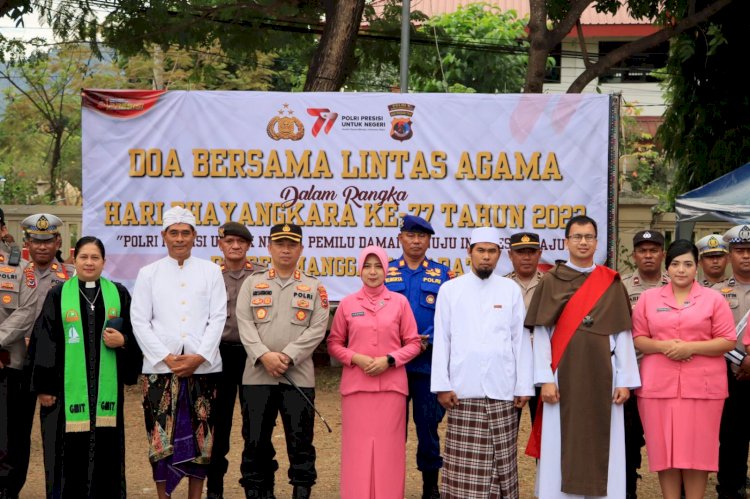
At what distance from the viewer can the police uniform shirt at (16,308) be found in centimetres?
629

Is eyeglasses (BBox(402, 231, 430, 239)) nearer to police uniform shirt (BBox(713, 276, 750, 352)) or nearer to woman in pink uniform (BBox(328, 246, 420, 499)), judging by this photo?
woman in pink uniform (BBox(328, 246, 420, 499))

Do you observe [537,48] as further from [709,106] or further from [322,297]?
[322,297]

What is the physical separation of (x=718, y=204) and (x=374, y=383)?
159 inches

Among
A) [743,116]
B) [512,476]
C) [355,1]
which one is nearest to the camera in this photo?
[512,476]

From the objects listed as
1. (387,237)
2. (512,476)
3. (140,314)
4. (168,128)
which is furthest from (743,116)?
(140,314)

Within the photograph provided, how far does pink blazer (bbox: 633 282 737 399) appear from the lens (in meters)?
5.92

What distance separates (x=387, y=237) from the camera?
28.0 feet

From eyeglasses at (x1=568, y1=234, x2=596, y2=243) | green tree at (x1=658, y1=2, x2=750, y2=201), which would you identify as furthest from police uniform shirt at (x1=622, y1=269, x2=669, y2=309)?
green tree at (x1=658, y1=2, x2=750, y2=201)

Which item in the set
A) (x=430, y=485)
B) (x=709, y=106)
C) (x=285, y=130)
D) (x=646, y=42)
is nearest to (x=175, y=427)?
(x=430, y=485)

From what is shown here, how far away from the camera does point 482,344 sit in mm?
5961

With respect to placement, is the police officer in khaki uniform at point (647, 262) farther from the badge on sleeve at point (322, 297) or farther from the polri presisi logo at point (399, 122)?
the polri presisi logo at point (399, 122)

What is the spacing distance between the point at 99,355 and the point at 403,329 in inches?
70.5

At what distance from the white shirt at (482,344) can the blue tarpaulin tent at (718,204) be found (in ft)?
10.5

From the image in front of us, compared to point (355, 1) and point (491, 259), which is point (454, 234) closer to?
point (491, 259)
